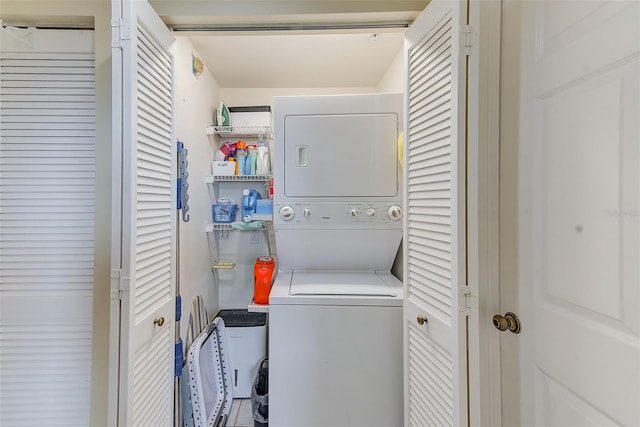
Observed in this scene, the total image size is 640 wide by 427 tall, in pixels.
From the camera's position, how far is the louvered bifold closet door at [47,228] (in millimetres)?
1300

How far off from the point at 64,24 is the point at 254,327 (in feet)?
7.43

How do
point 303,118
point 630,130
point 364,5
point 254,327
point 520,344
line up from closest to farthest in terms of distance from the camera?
point 630,130, point 520,344, point 364,5, point 303,118, point 254,327

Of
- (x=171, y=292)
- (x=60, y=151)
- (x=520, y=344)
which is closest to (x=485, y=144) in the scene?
(x=520, y=344)

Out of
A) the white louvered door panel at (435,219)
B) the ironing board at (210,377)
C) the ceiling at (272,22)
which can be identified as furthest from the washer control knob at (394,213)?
the ironing board at (210,377)

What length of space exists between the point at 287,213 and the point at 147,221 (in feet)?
2.85

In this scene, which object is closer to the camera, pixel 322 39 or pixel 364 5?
pixel 364 5

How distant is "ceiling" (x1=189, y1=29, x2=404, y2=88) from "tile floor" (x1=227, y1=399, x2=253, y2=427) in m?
2.80

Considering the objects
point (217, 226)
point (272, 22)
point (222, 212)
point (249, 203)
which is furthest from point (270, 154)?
point (272, 22)

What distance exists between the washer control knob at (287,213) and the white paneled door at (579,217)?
1312 mm

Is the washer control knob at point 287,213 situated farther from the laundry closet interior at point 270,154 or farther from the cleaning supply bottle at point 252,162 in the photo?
the cleaning supply bottle at point 252,162

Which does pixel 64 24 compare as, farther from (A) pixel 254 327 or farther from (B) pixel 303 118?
(A) pixel 254 327

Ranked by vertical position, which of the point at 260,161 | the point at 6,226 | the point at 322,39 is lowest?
the point at 6,226

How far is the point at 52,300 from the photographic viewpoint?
132 centimetres

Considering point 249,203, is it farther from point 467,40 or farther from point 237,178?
point 467,40
